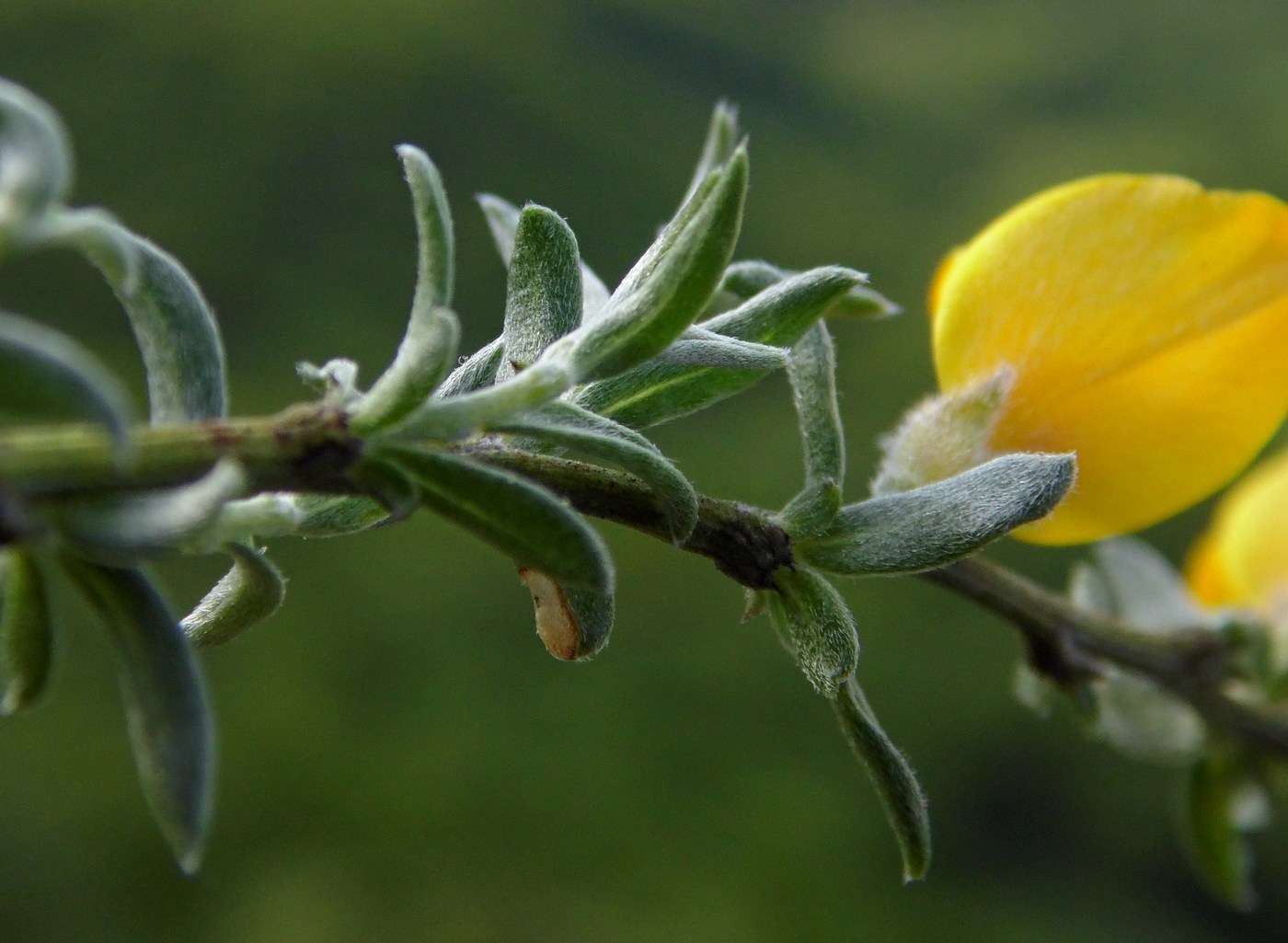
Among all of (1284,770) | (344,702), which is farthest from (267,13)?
(1284,770)

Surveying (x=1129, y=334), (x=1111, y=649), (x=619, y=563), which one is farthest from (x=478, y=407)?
(x=619, y=563)

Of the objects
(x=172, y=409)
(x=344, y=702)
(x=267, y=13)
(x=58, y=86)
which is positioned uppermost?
Answer: (x=172, y=409)

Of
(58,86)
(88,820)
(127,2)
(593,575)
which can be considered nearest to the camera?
(593,575)

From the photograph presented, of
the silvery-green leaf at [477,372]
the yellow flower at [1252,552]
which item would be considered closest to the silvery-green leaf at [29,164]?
the silvery-green leaf at [477,372]

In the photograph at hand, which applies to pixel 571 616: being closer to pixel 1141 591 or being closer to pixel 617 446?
pixel 617 446

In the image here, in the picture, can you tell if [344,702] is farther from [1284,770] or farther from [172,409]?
[172,409]

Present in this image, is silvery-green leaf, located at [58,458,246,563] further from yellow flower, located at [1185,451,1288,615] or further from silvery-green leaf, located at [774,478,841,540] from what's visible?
yellow flower, located at [1185,451,1288,615]

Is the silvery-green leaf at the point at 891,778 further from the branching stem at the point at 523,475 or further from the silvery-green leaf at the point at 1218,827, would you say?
the silvery-green leaf at the point at 1218,827
